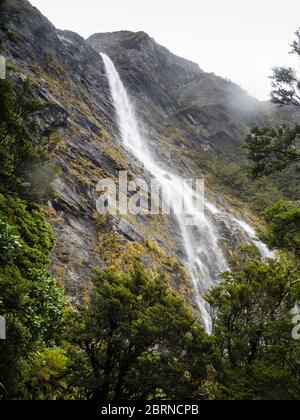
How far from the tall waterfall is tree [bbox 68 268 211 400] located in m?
7.25

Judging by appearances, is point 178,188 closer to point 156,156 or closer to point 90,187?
point 156,156

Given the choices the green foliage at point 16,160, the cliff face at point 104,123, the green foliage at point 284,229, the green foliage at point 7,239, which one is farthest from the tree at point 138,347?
the cliff face at point 104,123

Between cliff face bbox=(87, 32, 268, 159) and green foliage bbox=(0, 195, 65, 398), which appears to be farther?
cliff face bbox=(87, 32, 268, 159)

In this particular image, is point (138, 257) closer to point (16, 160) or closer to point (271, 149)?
point (271, 149)

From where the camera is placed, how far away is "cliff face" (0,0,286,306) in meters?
22.9

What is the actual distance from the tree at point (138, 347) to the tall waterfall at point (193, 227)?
23.8 ft

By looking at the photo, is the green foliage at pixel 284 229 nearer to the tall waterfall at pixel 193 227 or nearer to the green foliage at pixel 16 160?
the tall waterfall at pixel 193 227

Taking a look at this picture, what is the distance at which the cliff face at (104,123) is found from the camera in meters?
22.9

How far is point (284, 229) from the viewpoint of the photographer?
13461 mm

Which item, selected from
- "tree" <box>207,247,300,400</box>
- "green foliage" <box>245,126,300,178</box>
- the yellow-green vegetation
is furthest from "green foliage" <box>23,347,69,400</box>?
the yellow-green vegetation

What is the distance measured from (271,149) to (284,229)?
2584 millimetres

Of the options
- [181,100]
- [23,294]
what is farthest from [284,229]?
[181,100]

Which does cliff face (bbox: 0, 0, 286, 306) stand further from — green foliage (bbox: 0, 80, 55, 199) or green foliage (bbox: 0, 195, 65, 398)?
green foliage (bbox: 0, 195, 65, 398)
